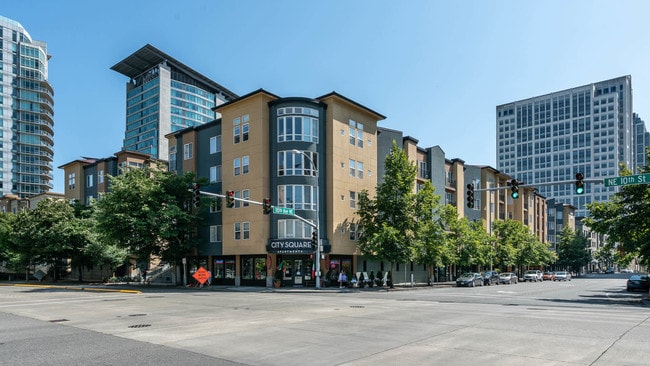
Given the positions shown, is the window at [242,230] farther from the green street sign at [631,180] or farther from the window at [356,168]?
the green street sign at [631,180]

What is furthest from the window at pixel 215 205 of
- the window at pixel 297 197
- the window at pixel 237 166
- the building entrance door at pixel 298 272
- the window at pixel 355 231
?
the window at pixel 355 231

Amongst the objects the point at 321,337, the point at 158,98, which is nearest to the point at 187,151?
the point at 321,337

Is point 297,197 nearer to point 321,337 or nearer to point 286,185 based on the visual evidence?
point 286,185

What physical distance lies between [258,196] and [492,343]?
3239 centimetres

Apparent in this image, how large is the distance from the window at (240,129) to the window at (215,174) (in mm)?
3867

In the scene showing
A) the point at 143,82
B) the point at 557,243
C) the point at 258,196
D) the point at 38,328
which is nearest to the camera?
the point at 38,328

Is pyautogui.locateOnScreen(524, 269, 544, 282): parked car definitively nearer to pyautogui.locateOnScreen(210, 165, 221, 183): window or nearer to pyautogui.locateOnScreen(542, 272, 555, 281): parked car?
pyautogui.locateOnScreen(542, 272, 555, 281): parked car

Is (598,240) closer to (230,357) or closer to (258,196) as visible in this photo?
(258,196)

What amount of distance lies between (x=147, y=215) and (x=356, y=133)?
68.3ft

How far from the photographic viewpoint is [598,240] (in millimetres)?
162500

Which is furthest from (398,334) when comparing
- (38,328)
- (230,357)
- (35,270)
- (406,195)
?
(35,270)

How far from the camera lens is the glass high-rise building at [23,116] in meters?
127

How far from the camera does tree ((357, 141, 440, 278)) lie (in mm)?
41188

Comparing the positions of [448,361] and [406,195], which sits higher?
[406,195]
